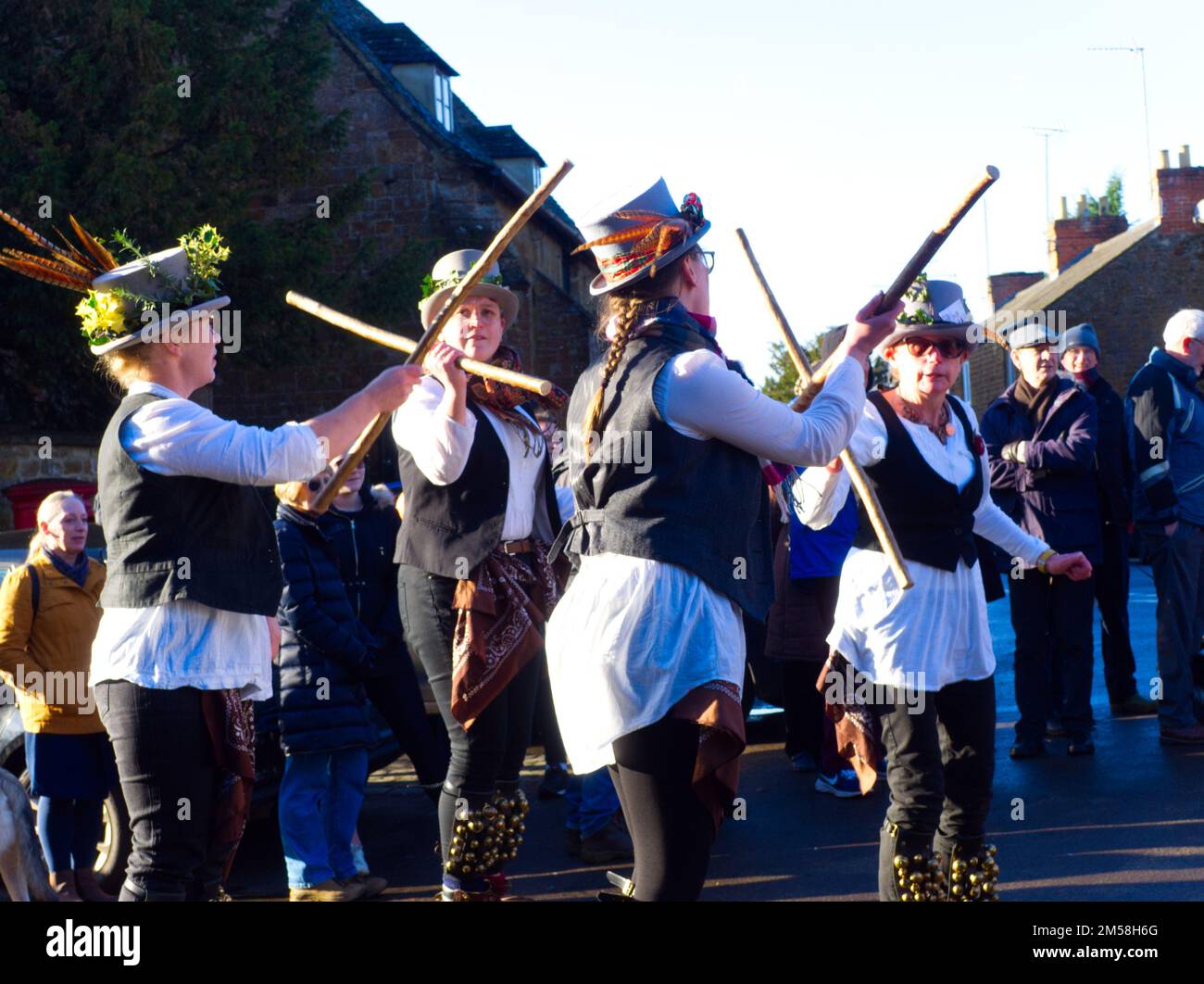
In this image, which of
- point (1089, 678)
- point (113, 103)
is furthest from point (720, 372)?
point (113, 103)

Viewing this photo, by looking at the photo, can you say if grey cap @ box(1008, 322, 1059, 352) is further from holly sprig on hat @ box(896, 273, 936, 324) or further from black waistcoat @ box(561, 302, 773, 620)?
black waistcoat @ box(561, 302, 773, 620)

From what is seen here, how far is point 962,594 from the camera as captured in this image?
15.1 ft

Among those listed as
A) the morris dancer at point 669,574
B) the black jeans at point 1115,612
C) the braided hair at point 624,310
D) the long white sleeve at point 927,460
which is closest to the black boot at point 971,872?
the long white sleeve at point 927,460

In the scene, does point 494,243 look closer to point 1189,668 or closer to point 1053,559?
point 1053,559

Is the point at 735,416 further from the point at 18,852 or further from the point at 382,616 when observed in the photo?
the point at 382,616

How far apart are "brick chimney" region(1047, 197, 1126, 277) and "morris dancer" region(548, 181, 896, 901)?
126ft

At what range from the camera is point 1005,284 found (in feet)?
141

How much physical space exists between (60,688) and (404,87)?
851 inches

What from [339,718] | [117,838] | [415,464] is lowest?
[117,838]

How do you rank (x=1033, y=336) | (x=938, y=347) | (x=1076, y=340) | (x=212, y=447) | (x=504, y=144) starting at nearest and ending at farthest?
(x=212, y=447) < (x=938, y=347) < (x=1033, y=336) < (x=1076, y=340) < (x=504, y=144)

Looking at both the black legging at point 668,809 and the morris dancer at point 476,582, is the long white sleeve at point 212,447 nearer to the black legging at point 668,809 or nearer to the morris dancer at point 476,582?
the morris dancer at point 476,582

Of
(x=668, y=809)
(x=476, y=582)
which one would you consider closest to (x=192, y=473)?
(x=476, y=582)
